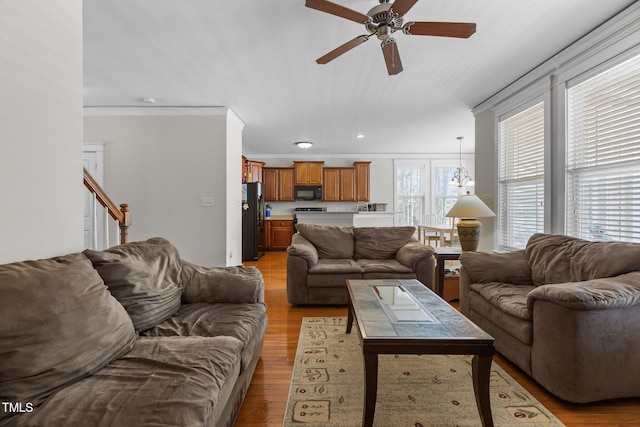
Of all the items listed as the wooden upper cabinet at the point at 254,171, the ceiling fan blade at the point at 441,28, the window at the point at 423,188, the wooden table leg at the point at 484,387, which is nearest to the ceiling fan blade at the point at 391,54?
the ceiling fan blade at the point at 441,28

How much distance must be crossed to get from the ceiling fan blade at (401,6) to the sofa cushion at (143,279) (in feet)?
7.08

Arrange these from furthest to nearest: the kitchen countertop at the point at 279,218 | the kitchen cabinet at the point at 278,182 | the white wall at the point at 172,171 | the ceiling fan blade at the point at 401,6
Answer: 1. the kitchen cabinet at the point at 278,182
2. the kitchen countertop at the point at 279,218
3. the white wall at the point at 172,171
4. the ceiling fan blade at the point at 401,6

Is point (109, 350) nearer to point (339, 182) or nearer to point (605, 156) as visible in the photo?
point (605, 156)

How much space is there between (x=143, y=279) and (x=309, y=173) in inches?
259

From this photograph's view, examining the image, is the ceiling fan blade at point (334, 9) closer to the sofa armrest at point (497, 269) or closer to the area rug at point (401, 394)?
the sofa armrest at point (497, 269)

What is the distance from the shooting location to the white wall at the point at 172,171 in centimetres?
456

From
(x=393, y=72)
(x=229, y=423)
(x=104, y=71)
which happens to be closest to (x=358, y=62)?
(x=393, y=72)

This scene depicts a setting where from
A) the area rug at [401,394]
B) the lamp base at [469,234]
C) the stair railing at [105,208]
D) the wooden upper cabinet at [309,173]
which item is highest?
the wooden upper cabinet at [309,173]

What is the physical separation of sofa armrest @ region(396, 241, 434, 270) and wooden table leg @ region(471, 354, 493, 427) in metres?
2.03

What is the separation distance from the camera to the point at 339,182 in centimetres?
820

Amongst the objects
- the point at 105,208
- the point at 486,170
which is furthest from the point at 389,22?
the point at 486,170

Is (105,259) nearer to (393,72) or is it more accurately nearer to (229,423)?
(229,423)

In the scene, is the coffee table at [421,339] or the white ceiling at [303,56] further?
the white ceiling at [303,56]

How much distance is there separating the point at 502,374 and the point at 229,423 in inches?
67.0
